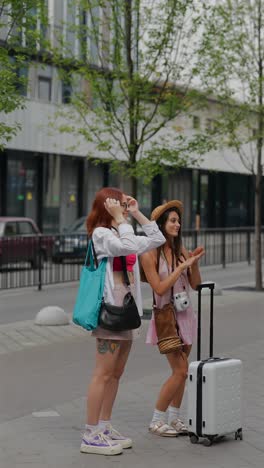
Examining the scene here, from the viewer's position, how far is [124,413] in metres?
8.43

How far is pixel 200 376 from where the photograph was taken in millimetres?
7395

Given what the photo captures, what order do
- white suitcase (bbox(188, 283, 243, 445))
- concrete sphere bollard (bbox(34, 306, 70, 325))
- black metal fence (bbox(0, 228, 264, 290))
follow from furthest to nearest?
1. black metal fence (bbox(0, 228, 264, 290))
2. concrete sphere bollard (bbox(34, 306, 70, 325))
3. white suitcase (bbox(188, 283, 243, 445))

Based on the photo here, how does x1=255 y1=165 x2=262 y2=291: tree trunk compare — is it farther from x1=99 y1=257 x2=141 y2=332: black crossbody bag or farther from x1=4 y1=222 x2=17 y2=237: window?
x1=99 y1=257 x2=141 y2=332: black crossbody bag

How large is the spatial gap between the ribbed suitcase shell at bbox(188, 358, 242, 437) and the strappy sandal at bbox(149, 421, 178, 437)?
10.2 inches

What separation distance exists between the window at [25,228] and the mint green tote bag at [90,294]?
21.4 metres

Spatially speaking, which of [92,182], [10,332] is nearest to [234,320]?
[10,332]

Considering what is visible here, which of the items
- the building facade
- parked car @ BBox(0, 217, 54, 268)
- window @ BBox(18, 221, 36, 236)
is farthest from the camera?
the building facade

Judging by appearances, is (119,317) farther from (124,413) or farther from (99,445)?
(124,413)

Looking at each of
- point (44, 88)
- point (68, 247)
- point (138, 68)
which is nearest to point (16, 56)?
point (138, 68)

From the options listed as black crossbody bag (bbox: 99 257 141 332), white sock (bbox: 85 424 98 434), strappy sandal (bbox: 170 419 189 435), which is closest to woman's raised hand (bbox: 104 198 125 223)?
black crossbody bag (bbox: 99 257 141 332)

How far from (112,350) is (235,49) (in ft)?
44.4

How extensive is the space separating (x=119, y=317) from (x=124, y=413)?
163cm

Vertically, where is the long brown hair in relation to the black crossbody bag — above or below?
above

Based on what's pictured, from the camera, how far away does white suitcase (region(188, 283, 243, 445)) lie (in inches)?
289
